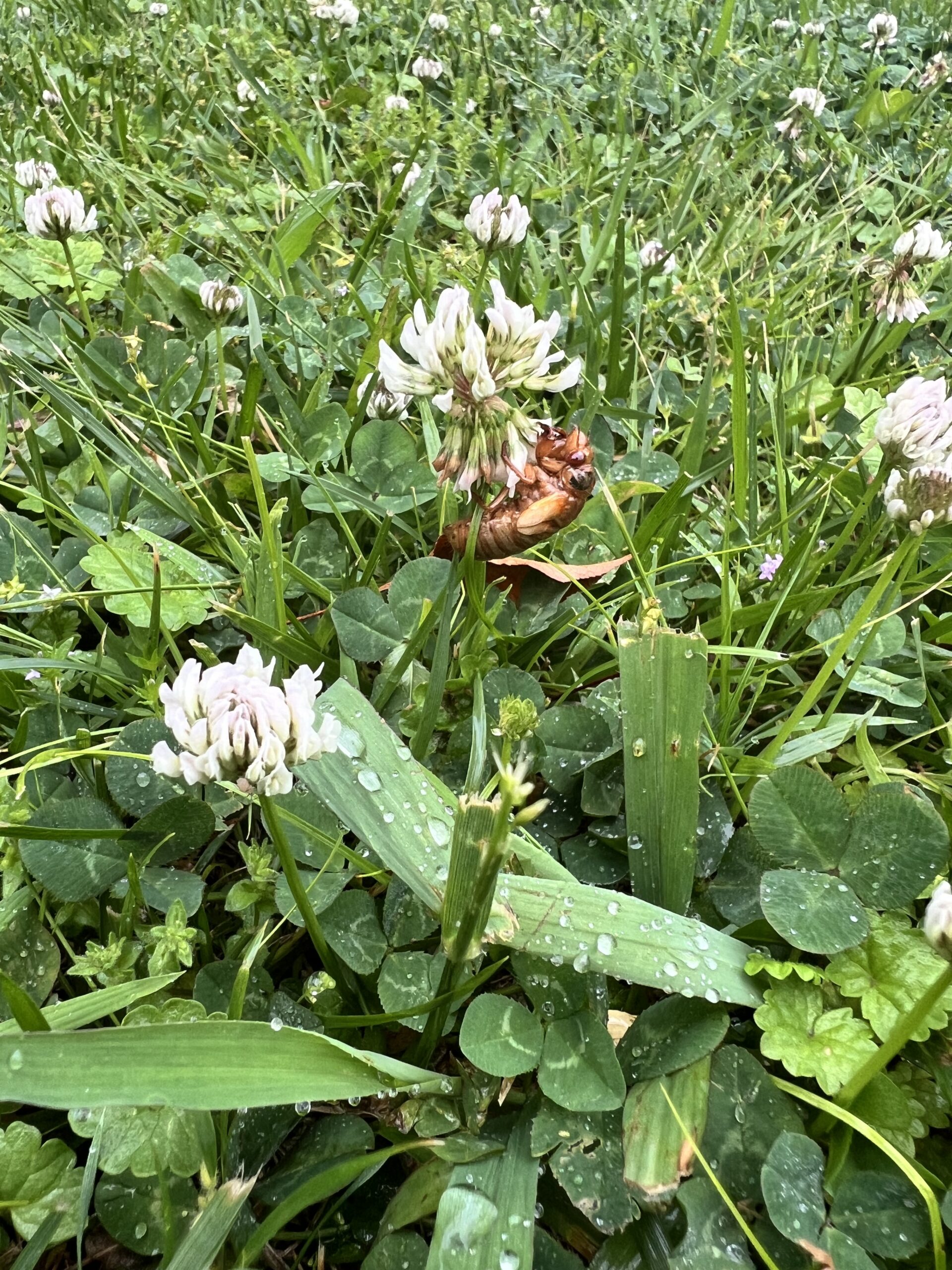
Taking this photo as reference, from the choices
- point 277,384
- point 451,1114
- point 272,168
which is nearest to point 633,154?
point 272,168

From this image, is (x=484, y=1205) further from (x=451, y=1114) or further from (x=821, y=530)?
(x=821, y=530)

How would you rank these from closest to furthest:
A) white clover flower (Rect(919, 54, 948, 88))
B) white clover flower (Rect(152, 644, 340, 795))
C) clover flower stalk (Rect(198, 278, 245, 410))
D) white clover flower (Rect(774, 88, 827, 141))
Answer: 1. white clover flower (Rect(152, 644, 340, 795))
2. clover flower stalk (Rect(198, 278, 245, 410))
3. white clover flower (Rect(774, 88, 827, 141))
4. white clover flower (Rect(919, 54, 948, 88))

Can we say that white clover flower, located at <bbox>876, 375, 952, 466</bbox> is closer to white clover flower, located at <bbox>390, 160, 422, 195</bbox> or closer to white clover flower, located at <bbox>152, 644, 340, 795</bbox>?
white clover flower, located at <bbox>152, 644, 340, 795</bbox>

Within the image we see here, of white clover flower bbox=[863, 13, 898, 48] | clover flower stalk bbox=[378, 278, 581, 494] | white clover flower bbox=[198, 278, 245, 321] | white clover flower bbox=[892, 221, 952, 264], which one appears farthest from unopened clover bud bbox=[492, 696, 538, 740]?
white clover flower bbox=[863, 13, 898, 48]

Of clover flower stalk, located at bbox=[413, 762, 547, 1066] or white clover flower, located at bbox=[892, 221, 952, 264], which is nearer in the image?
clover flower stalk, located at bbox=[413, 762, 547, 1066]

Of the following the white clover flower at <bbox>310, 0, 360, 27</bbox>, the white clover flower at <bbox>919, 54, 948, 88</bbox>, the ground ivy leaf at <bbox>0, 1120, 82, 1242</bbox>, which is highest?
the white clover flower at <bbox>919, 54, 948, 88</bbox>

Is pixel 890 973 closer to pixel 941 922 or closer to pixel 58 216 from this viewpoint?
pixel 941 922
